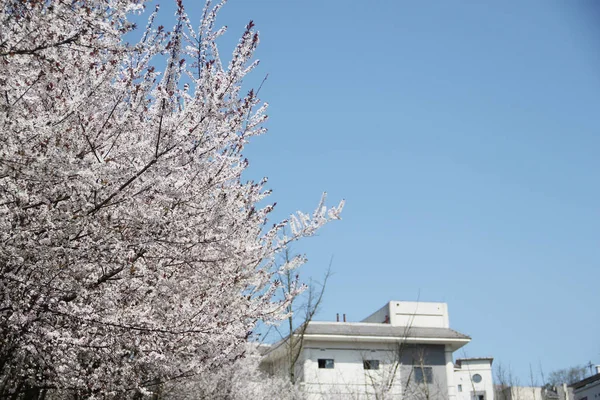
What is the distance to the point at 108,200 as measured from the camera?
5.11m

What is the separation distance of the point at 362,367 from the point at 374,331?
2.18m

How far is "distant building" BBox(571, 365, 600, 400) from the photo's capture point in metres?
36.2

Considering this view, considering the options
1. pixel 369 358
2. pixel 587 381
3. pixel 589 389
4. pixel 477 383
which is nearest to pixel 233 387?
pixel 369 358

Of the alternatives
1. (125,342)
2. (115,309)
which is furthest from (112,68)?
(125,342)

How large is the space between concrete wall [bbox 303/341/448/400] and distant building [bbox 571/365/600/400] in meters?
9.08

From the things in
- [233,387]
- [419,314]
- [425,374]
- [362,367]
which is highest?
[419,314]

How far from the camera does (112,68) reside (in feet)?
18.7

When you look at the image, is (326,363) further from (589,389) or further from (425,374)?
(589,389)

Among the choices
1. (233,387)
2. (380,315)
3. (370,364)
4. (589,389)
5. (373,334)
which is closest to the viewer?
(233,387)

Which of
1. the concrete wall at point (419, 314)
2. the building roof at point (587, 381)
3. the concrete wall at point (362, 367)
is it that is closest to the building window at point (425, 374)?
the concrete wall at point (362, 367)

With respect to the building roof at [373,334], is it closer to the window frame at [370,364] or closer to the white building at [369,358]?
the white building at [369,358]

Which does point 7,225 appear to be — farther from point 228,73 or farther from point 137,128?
point 228,73

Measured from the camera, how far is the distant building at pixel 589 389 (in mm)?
36219

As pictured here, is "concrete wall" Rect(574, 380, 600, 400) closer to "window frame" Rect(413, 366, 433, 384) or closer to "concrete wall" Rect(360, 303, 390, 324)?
"window frame" Rect(413, 366, 433, 384)
